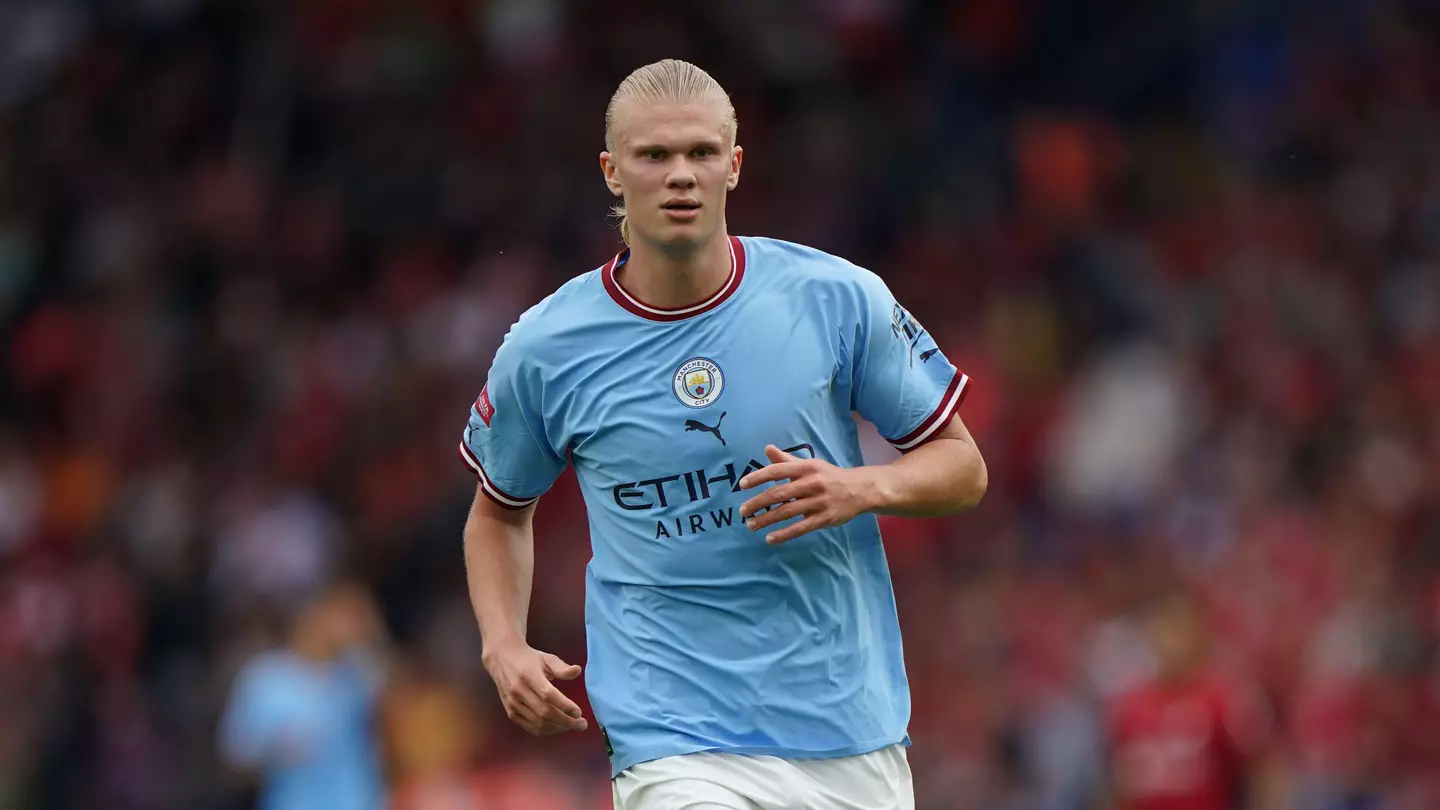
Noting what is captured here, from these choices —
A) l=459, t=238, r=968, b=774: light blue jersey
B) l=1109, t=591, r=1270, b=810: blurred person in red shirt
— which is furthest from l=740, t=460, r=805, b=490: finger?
l=1109, t=591, r=1270, b=810: blurred person in red shirt

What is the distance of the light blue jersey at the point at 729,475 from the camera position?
4910mm

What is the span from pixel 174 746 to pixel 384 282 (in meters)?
4.01

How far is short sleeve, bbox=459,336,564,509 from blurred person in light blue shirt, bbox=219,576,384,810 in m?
5.76

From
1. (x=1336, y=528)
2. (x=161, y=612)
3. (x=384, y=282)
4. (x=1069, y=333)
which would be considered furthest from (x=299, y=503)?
(x=1336, y=528)

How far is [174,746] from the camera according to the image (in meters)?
12.9

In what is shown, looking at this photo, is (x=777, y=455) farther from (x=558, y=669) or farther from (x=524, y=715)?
(x=524, y=715)

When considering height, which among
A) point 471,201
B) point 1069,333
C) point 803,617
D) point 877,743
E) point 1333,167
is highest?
point 471,201

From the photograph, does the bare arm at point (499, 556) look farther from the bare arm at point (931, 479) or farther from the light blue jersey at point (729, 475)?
the bare arm at point (931, 479)

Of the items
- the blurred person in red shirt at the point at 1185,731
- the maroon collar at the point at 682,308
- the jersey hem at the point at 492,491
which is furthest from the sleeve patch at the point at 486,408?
the blurred person in red shirt at the point at 1185,731

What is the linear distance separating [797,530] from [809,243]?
9.67 metres

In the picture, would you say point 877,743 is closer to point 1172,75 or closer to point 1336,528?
point 1336,528

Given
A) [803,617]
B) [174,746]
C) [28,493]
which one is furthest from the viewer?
[28,493]

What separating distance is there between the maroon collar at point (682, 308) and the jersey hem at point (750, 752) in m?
1.02

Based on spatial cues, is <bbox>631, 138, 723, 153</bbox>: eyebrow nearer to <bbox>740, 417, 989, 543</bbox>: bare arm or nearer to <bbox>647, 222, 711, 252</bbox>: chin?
<bbox>647, 222, 711, 252</bbox>: chin
